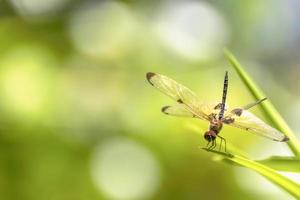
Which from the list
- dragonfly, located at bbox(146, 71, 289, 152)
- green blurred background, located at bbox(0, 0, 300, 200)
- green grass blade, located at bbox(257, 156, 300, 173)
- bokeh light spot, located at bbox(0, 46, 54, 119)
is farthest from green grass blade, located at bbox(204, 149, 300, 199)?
bokeh light spot, located at bbox(0, 46, 54, 119)

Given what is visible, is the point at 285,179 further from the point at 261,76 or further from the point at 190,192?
the point at 261,76

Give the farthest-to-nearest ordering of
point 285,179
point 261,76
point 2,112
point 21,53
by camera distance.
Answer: point 261,76
point 21,53
point 2,112
point 285,179

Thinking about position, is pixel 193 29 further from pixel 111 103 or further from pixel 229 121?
pixel 229 121

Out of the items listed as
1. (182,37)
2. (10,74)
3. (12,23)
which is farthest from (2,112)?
(182,37)

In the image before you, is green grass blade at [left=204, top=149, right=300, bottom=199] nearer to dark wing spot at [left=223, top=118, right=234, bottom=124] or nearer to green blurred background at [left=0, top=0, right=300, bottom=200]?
dark wing spot at [left=223, top=118, right=234, bottom=124]

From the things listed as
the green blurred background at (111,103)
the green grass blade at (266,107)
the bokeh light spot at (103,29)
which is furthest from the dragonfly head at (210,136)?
the bokeh light spot at (103,29)

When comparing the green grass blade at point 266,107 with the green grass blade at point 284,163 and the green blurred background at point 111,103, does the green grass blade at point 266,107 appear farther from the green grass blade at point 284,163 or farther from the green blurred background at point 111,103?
the green blurred background at point 111,103
